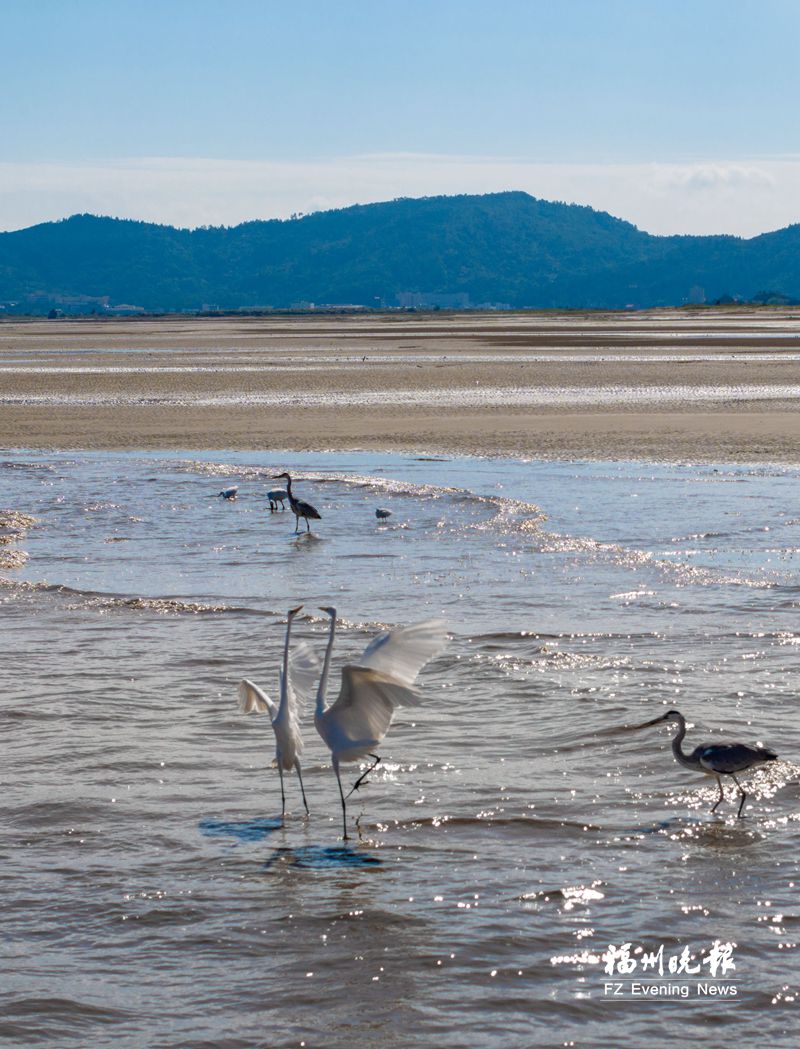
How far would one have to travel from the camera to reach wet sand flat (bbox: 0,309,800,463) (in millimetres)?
25562

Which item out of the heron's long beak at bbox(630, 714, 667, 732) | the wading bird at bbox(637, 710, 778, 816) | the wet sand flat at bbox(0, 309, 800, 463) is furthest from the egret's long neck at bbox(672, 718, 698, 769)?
the wet sand flat at bbox(0, 309, 800, 463)

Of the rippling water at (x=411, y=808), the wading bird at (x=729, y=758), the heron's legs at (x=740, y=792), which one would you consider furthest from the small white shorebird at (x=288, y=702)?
the heron's legs at (x=740, y=792)

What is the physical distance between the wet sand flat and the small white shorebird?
1514cm

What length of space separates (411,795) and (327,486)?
12.7 metres

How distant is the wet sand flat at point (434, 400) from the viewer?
2556 cm

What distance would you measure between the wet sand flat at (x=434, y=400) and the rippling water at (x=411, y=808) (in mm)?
10365

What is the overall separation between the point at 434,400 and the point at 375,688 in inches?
1074

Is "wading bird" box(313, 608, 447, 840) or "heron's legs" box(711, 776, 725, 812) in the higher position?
"wading bird" box(313, 608, 447, 840)

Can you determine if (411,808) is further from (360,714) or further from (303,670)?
(303,670)

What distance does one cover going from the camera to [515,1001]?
5.39 meters

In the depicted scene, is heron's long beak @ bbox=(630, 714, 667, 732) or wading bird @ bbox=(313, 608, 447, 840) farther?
heron's long beak @ bbox=(630, 714, 667, 732)

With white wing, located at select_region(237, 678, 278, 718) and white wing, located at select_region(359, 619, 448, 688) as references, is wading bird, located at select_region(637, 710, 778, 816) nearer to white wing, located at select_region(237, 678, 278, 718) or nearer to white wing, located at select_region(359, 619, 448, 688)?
white wing, located at select_region(359, 619, 448, 688)

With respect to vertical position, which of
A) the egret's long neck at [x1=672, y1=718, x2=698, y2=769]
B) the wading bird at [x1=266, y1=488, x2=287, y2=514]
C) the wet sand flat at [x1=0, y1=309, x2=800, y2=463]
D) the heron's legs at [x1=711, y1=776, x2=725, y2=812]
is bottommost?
the heron's legs at [x1=711, y1=776, x2=725, y2=812]

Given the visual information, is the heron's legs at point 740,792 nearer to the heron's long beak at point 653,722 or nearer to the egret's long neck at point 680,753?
the egret's long neck at point 680,753
